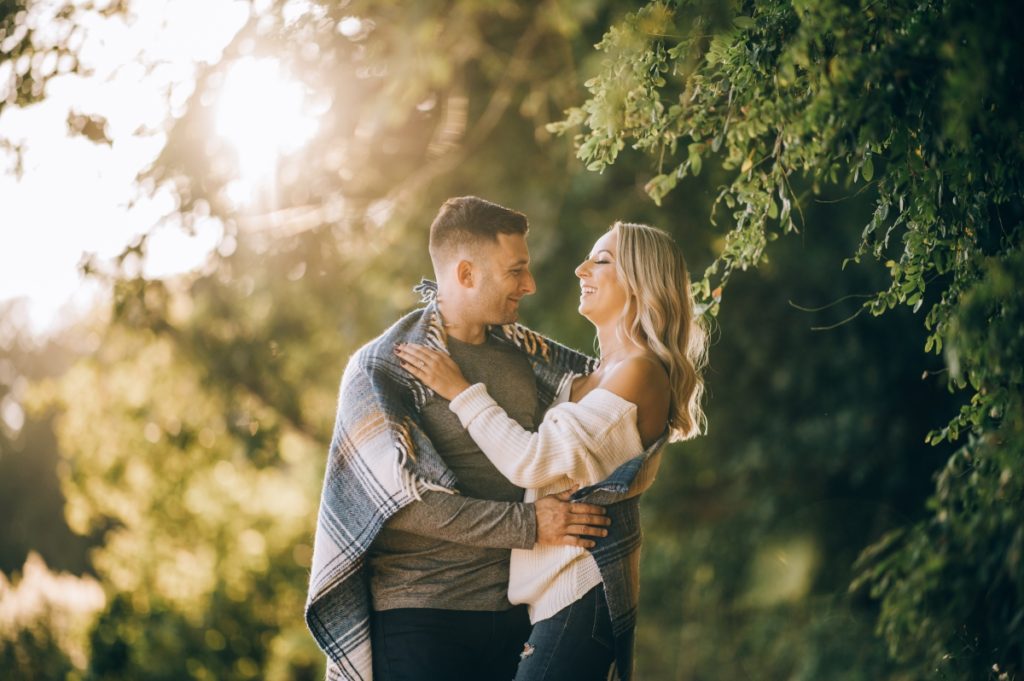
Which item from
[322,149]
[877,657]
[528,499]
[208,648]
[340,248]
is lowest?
[208,648]

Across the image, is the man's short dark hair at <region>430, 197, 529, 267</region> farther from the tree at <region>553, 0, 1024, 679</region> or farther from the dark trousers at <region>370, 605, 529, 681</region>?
the dark trousers at <region>370, 605, 529, 681</region>

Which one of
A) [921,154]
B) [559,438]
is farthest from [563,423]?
[921,154]

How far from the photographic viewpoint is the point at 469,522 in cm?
298

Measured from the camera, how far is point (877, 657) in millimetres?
6199

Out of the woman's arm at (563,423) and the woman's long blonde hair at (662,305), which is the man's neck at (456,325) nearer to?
the woman's arm at (563,423)

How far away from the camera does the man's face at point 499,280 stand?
331 centimetres

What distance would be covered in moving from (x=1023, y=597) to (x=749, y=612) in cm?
749

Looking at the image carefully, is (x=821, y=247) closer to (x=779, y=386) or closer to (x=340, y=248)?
(x=779, y=386)

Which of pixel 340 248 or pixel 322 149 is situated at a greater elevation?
pixel 322 149

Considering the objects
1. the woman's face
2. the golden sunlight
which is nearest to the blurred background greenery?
the golden sunlight

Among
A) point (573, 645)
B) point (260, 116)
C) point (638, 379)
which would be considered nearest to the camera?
point (573, 645)

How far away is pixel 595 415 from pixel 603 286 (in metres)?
0.48

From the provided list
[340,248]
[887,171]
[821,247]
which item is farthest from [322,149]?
[887,171]

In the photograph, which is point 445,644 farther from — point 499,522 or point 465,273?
point 465,273
